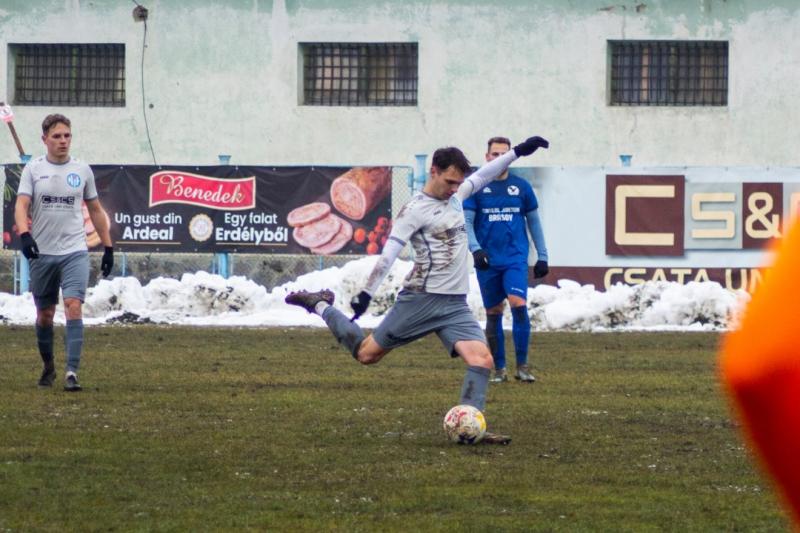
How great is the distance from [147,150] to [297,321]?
468 inches

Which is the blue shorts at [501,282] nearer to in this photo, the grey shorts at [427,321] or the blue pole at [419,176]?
the grey shorts at [427,321]

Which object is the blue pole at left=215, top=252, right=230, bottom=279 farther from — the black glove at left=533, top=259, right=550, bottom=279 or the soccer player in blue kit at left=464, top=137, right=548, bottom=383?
the black glove at left=533, top=259, right=550, bottom=279

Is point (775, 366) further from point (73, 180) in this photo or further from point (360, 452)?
point (73, 180)

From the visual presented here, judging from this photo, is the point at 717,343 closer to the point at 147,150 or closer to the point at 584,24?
the point at 584,24

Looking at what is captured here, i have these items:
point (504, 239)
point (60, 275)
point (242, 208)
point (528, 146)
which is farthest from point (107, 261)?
point (242, 208)

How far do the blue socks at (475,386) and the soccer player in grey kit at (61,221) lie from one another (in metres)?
3.90

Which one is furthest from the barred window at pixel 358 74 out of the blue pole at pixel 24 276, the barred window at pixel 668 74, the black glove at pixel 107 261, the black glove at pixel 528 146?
the black glove at pixel 528 146

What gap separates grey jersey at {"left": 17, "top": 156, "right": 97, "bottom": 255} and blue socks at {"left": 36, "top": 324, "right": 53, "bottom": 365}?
689mm

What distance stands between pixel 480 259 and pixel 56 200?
3201 mm

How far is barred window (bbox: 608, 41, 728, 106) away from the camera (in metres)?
32.1

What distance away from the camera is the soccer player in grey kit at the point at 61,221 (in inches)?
481

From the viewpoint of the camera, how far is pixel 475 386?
948cm

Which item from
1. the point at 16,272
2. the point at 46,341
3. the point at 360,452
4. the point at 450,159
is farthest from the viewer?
the point at 16,272

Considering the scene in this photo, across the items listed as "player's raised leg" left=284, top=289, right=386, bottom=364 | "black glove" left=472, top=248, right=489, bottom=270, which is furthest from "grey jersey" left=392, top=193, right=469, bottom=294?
"black glove" left=472, top=248, right=489, bottom=270
